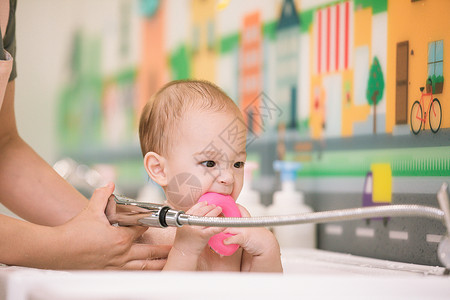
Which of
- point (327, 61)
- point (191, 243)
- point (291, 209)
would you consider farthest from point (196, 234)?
point (327, 61)

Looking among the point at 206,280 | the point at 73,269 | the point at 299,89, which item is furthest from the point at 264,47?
the point at 206,280

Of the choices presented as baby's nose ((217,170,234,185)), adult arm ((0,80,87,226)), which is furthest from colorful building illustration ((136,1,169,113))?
baby's nose ((217,170,234,185))

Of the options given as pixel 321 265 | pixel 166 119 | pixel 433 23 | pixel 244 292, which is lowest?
pixel 321 265

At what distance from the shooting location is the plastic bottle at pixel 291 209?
1472 mm

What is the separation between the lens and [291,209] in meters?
1.50

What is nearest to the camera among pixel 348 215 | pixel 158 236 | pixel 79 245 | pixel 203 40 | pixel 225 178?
pixel 348 215

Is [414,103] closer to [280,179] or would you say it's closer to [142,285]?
[280,179]

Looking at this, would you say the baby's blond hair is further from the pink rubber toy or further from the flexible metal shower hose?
the flexible metal shower hose

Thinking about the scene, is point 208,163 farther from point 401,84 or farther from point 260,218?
point 401,84

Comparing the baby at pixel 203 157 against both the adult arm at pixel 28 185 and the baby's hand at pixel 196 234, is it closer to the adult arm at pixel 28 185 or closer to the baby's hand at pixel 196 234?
the baby's hand at pixel 196 234

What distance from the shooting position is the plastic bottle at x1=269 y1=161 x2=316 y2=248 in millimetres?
1472

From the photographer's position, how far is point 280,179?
5.36 feet

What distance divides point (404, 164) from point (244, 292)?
2.25ft

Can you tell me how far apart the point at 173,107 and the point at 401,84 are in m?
0.47
